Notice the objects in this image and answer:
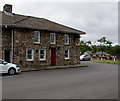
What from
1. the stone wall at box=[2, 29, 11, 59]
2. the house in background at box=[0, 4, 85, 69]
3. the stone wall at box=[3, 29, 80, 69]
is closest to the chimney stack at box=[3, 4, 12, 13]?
the house in background at box=[0, 4, 85, 69]

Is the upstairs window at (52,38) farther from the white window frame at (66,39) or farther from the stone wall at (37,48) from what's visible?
the white window frame at (66,39)

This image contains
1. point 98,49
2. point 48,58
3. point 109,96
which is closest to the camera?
point 109,96

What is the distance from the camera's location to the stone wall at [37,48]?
817 inches

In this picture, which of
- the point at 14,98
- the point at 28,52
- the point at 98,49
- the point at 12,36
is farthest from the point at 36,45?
the point at 98,49

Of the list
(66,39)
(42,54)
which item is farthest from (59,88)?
(66,39)

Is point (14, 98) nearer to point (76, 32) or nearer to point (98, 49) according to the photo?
point (76, 32)

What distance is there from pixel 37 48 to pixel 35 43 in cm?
67

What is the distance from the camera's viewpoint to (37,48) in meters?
22.5

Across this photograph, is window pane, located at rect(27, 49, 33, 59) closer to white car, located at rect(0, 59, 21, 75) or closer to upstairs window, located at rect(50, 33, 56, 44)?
upstairs window, located at rect(50, 33, 56, 44)

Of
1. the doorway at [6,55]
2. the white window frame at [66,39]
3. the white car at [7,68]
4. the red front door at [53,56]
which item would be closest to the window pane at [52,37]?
the red front door at [53,56]

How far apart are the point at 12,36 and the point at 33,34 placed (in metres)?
2.75

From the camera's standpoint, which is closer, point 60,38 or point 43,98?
point 43,98

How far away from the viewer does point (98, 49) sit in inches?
4050

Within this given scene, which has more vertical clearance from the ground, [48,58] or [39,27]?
[39,27]
